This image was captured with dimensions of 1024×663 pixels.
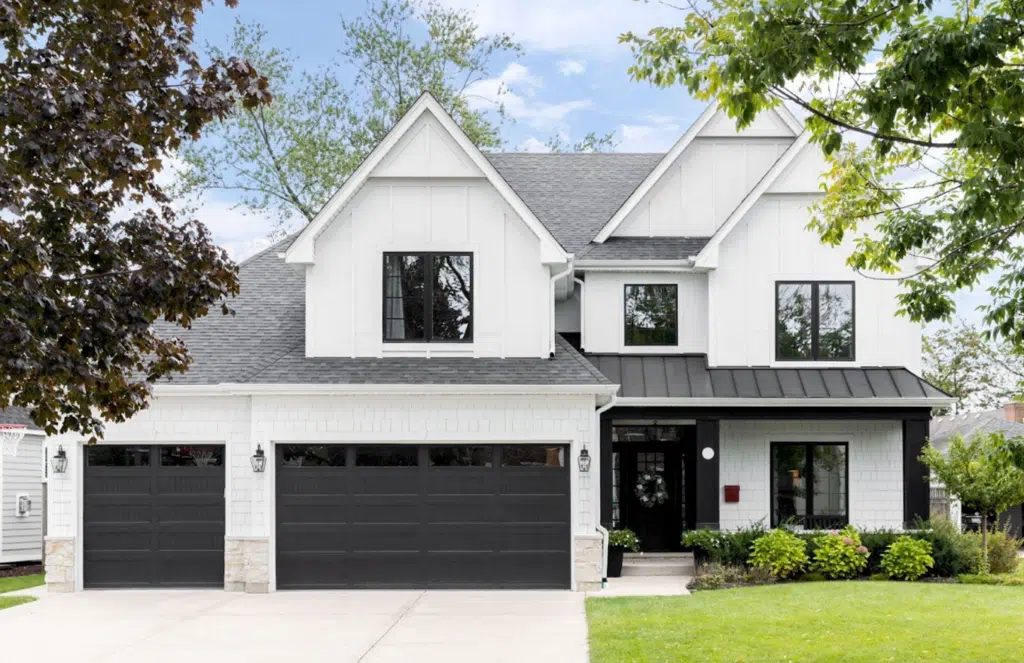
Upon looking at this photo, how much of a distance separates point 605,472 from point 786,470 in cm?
364

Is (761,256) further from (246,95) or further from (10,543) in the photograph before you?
(10,543)

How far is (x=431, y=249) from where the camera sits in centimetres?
1909

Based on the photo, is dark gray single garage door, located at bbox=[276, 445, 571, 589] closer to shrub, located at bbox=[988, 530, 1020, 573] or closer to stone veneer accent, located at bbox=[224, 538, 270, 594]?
stone veneer accent, located at bbox=[224, 538, 270, 594]

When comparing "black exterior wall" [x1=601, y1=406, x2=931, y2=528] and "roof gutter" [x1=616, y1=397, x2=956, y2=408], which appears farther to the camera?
"black exterior wall" [x1=601, y1=406, x2=931, y2=528]

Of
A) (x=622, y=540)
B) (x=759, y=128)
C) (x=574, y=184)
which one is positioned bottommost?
(x=622, y=540)

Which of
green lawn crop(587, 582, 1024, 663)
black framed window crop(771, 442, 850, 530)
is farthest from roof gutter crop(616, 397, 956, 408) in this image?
green lawn crop(587, 582, 1024, 663)

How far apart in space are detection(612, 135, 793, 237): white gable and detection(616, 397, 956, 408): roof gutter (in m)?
3.88

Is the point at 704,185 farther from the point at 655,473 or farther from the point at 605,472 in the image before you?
the point at 605,472

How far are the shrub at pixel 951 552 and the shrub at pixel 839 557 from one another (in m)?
1.20

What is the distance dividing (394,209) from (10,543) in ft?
41.4

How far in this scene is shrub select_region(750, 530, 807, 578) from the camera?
62.1ft

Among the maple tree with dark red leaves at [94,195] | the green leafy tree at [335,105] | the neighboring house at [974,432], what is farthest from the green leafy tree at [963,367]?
the maple tree with dark red leaves at [94,195]

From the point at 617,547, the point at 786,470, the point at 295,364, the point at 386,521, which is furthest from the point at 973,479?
the point at 295,364

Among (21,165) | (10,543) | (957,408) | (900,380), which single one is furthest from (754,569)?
(957,408)
